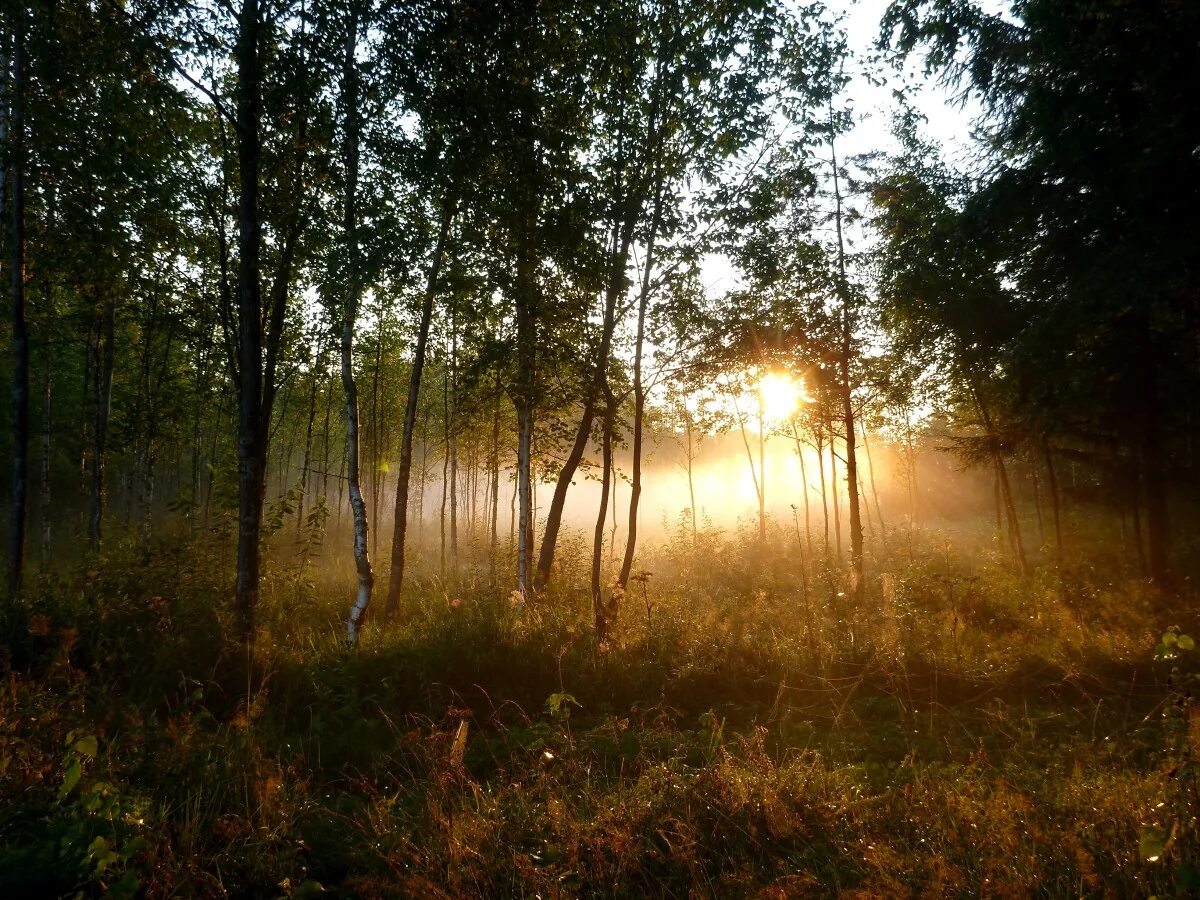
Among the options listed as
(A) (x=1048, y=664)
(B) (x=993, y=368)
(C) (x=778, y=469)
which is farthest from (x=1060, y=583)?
(C) (x=778, y=469)

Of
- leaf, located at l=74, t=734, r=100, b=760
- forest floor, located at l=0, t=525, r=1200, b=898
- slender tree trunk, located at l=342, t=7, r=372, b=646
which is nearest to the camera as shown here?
leaf, located at l=74, t=734, r=100, b=760

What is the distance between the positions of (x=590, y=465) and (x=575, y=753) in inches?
→ 276

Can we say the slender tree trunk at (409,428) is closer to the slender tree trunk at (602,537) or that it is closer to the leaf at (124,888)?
the slender tree trunk at (602,537)

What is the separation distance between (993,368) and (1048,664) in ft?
31.3

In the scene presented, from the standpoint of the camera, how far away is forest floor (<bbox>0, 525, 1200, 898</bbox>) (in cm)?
329

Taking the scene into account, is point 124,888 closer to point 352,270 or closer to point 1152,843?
point 1152,843

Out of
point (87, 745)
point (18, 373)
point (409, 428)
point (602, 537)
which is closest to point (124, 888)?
point (87, 745)

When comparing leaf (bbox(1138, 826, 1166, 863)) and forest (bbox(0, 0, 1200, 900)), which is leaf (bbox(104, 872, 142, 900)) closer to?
forest (bbox(0, 0, 1200, 900))

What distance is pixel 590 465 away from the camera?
458 inches

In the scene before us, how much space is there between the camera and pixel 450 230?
37.9ft

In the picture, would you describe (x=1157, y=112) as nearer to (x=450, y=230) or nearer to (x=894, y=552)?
(x=450, y=230)

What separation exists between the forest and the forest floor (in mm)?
44

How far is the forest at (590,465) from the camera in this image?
3.65m

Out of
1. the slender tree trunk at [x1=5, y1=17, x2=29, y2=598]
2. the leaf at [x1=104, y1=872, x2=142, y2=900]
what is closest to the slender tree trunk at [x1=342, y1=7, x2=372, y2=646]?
the slender tree trunk at [x1=5, y1=17, x2=29, y2=598]
